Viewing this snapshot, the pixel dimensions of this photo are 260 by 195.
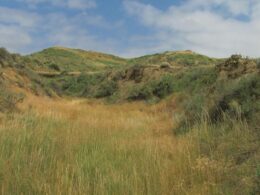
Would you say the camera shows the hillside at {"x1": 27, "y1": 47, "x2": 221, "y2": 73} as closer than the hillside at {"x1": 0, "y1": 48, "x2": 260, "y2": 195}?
No

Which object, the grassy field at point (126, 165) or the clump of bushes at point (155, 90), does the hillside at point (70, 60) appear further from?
the grassy field at point (126, 165)

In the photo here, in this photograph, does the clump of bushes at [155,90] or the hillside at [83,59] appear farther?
the hillside at [83,59]

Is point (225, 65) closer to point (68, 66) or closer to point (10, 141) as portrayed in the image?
point (10, 141)

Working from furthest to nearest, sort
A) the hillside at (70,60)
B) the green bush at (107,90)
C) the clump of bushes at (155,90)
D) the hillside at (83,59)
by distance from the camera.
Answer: the hillside at (70,60) → the hillside at (83,59) → the green bush at (107,90) → the clump of bushes at (155,90)

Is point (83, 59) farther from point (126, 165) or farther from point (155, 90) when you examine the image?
point (126, 165)

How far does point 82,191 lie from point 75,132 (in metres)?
3.61

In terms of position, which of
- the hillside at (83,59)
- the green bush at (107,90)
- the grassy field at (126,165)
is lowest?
the grassy field at (126,165)

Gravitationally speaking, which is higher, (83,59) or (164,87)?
(83,59)

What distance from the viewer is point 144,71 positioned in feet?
108

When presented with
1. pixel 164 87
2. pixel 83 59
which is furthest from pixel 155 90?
pixel 83 59

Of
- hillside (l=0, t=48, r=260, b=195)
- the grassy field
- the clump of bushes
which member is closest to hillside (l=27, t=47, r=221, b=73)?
the clump of bushes

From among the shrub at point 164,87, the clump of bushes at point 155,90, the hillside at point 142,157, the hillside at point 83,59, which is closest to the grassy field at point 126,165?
the hillside at point 142,157

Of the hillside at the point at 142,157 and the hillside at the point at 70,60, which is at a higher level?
the hillside at the point at 70,60

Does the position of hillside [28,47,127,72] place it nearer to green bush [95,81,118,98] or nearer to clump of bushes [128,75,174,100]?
green bush [95,81,118,98]
